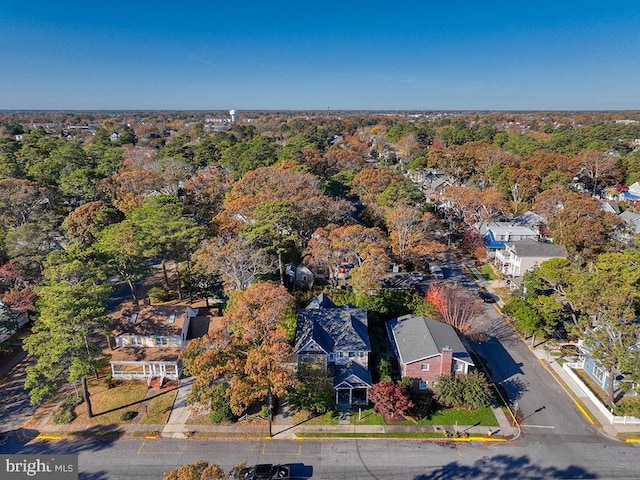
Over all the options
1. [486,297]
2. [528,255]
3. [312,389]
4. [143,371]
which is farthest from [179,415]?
[528,255]

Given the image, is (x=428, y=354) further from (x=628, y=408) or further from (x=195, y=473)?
(x=195, y=473)

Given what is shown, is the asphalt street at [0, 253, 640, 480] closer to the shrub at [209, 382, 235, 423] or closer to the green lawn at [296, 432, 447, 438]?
the green lawn at [296, 432, 447, 438]

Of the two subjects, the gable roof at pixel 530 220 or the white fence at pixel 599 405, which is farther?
the gable roof at pixel 530 220

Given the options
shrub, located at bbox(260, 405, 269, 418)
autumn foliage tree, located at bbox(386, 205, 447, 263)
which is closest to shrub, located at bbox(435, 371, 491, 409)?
shrub, located at bbox(260, 405, 269, 418)

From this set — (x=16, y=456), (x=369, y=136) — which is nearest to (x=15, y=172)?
(x=16, y=456)

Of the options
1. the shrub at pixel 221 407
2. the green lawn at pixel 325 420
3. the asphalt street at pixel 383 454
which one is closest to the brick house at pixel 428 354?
the asphalt street at pixel 383 454

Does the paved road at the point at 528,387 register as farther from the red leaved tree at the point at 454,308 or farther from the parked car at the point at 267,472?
the parked car at the point at 267,472
